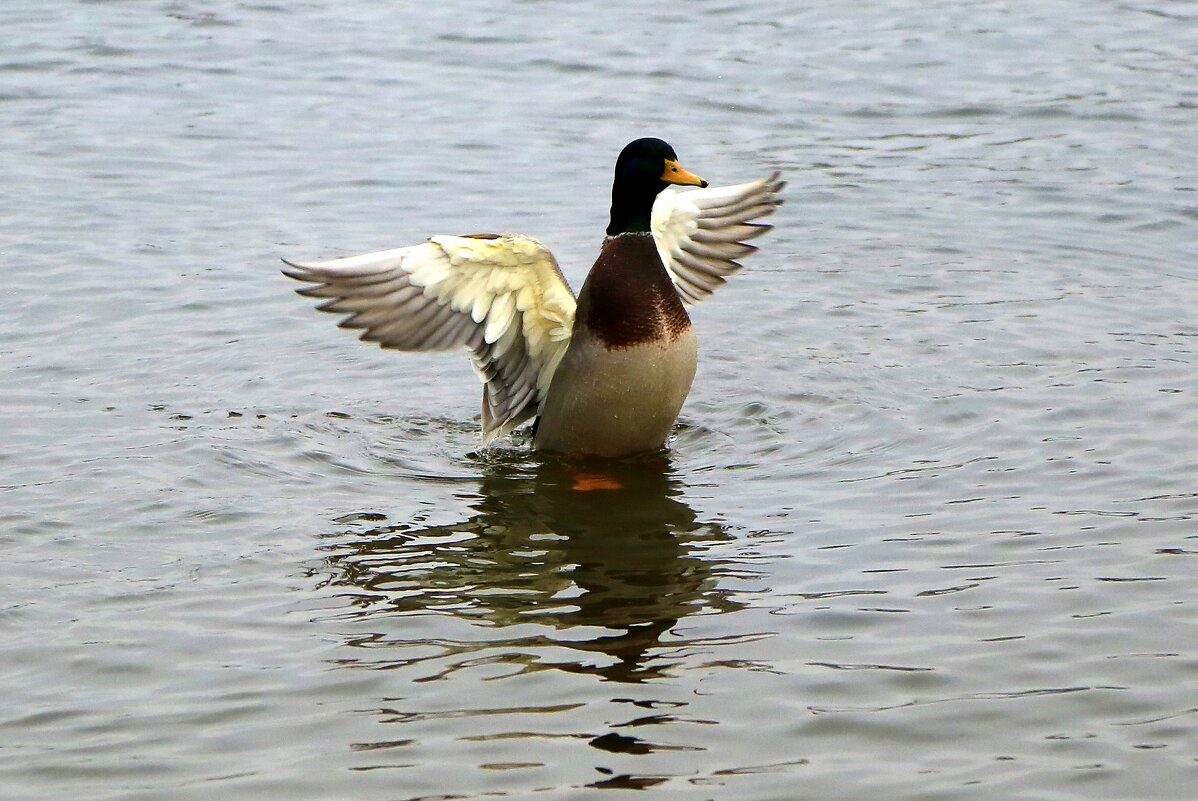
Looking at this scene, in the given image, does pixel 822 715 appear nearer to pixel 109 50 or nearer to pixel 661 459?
pixel 661 459

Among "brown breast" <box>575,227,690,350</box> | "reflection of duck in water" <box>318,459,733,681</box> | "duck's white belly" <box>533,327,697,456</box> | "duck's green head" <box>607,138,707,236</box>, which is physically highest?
"duck's green head" <box>607,138,707,236</box>

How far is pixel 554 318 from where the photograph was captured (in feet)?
23.0

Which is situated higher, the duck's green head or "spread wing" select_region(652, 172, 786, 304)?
the duck's green head

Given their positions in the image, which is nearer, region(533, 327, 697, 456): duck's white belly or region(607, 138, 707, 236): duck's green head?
region(533, 327, 697, 456): duck's white belly

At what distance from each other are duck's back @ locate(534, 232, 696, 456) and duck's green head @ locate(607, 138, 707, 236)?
72 mm

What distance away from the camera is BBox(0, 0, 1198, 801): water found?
442cm

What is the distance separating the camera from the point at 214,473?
660cm

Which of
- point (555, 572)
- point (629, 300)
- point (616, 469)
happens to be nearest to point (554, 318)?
point (629, 300)

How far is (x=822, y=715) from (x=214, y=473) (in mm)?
3083

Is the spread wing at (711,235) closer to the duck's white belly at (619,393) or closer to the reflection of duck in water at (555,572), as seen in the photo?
the duck's white belly at (619,393)

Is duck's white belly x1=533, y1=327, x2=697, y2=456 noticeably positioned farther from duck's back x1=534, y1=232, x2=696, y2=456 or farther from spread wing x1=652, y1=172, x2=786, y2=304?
spread wing x1=652, y1=172, x2=786, y2=304

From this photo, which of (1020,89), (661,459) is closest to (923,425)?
(661,459)

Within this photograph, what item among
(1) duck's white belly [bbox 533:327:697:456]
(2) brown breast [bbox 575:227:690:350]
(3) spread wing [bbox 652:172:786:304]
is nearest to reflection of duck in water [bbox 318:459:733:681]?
(1) duck's white belly [bbox 533:327:697:456]

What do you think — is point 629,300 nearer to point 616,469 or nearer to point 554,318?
point 554,318
